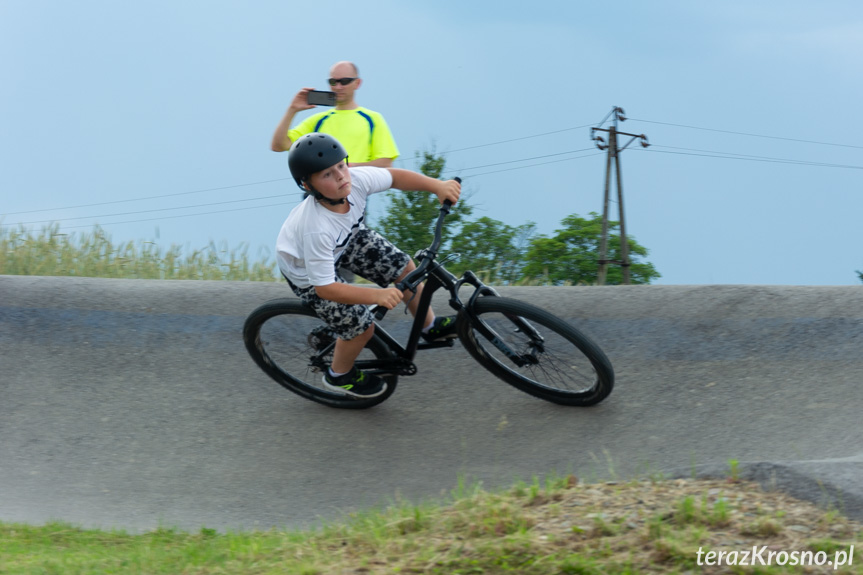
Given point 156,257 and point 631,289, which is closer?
point 631,289

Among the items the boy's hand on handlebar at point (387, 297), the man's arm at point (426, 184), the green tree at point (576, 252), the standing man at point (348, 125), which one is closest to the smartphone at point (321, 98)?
the standing man at point (348, 125)

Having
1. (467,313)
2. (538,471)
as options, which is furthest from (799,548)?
(467,313)

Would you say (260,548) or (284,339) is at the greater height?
(284,339)

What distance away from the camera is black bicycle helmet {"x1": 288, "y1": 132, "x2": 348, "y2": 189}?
4.66 metres

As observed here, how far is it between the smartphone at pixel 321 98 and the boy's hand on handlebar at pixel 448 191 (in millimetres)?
2165

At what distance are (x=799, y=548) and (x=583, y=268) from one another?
30.6 metres

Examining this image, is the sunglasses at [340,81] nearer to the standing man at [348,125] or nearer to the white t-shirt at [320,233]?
the standing man at [348,125]

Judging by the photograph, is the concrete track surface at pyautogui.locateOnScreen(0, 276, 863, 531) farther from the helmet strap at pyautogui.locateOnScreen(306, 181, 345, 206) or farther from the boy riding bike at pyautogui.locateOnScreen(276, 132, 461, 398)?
the helmet strap at pyautogui.locateOnScreen(306, 181, 345, 206)

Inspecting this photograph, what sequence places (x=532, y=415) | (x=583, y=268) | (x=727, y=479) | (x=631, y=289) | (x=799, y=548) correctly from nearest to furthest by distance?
(x=799, y=548)
(x=727, y=479)
(x=532, y=415)
(x=631, y=289)
(x=583, y=268)

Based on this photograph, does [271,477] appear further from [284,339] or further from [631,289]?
[631,289]

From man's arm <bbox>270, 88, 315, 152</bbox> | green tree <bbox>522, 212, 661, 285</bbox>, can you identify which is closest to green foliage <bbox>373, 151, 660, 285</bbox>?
green tree <bbox>522, 212, 661, 285</bbox>

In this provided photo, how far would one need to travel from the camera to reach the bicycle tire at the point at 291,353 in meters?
5.86

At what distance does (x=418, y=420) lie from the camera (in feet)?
19.2

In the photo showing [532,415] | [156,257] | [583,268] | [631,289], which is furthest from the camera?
[583,268]
